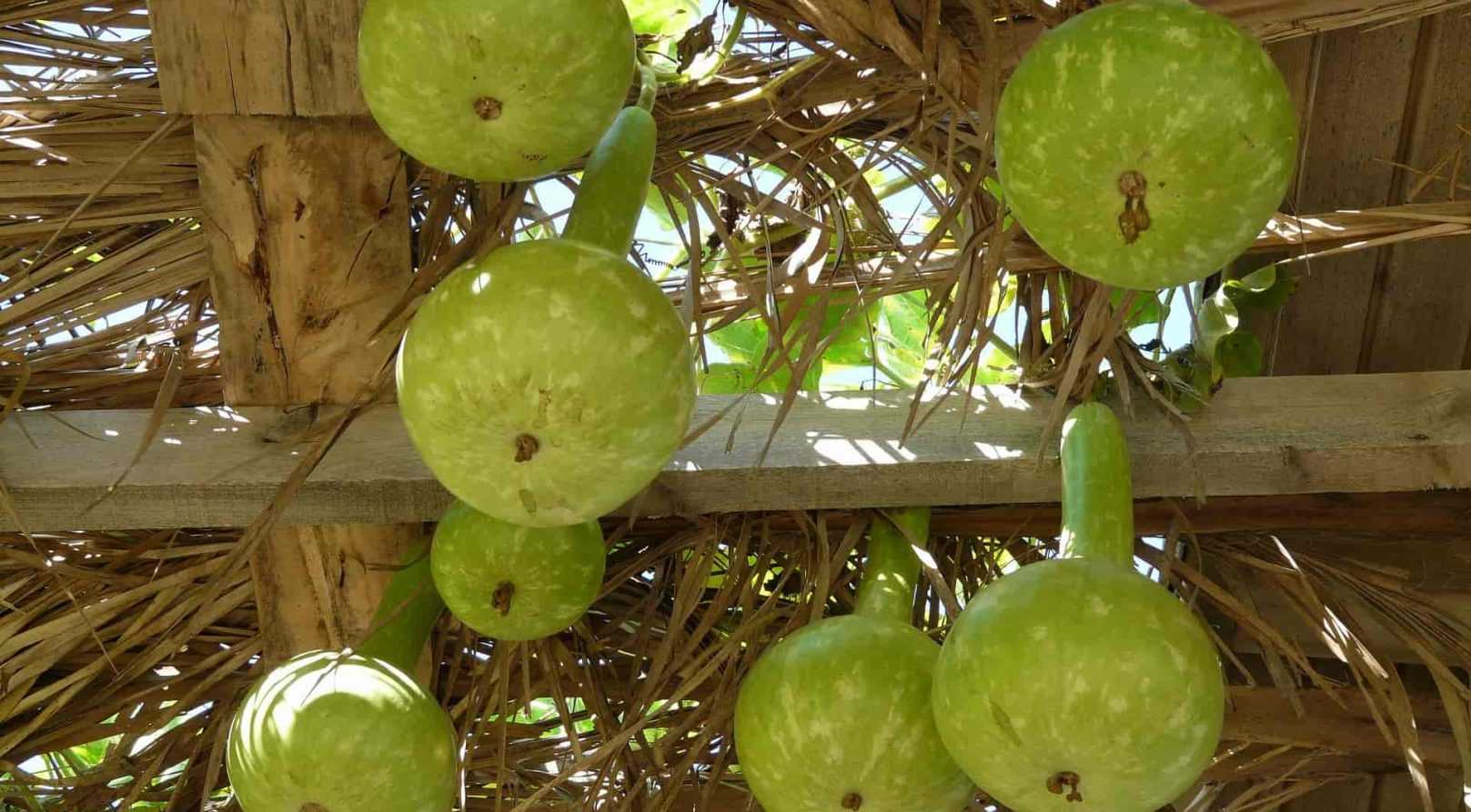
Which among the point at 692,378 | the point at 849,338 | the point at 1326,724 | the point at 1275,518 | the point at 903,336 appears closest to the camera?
the point at 692,378

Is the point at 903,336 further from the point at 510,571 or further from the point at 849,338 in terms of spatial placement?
the point at 510,571

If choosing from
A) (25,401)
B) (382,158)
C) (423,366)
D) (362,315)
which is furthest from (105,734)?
(423,366)

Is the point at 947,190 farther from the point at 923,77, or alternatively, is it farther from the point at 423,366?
the point at 423,366

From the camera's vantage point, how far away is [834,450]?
1602 millimetres

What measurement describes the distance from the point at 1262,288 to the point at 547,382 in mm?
1053

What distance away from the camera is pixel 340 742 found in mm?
1280

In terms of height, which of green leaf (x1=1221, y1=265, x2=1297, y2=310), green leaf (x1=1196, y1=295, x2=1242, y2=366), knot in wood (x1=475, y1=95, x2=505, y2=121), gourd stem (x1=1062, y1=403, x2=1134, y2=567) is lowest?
gourd stem (x1=1062, y1=403, x2=1134, y2=567)

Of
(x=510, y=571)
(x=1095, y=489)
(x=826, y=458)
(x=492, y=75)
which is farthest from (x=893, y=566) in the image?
(x=492, y=75)

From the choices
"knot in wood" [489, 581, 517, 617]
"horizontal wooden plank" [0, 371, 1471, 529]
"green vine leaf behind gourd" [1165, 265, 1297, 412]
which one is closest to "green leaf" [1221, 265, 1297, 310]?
"green vine leaf behind gourd" [1165, 265, 1297, 412]

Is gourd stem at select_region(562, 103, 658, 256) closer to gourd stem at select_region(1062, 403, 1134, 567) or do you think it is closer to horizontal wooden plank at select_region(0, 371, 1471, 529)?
horizontal wooden plank at select_region(0, 371, 1471, 529)

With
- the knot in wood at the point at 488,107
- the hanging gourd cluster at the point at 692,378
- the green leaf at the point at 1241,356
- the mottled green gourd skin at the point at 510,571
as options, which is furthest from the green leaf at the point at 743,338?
the knot in wood at the point at 488,107

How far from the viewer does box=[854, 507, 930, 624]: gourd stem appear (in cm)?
149

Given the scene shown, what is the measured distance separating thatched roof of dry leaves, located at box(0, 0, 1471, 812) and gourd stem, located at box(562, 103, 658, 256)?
0.10m

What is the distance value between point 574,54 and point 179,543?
3.37 feet
